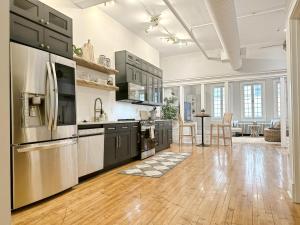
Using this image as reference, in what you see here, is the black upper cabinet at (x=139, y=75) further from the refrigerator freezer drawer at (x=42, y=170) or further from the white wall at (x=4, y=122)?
the white wall at (x=4, y=122)

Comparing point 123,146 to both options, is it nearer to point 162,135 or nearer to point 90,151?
point 90,151

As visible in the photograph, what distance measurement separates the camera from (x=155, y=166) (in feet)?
14.0

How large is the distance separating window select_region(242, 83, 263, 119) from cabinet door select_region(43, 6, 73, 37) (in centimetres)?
1003

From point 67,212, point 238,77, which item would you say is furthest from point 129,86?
point 238,77

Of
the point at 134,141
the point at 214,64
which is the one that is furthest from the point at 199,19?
the point at 134,141

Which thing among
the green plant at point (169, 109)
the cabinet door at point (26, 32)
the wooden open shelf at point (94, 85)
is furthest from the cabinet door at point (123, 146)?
the green plant at point (169, 109)

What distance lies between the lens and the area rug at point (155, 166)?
3.76 meters

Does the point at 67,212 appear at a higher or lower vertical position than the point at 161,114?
lower

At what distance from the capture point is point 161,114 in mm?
7984

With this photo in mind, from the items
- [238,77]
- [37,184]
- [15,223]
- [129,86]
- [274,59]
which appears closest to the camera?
[15,223]

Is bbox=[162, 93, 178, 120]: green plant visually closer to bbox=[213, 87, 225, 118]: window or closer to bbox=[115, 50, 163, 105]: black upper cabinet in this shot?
bbox=[115, 50, 163, 105]: black upper cabinet

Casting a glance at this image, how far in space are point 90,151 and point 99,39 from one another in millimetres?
2614

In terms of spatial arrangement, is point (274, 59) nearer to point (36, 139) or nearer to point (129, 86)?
point (129, 86)

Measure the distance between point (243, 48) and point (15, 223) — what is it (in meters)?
7.56
